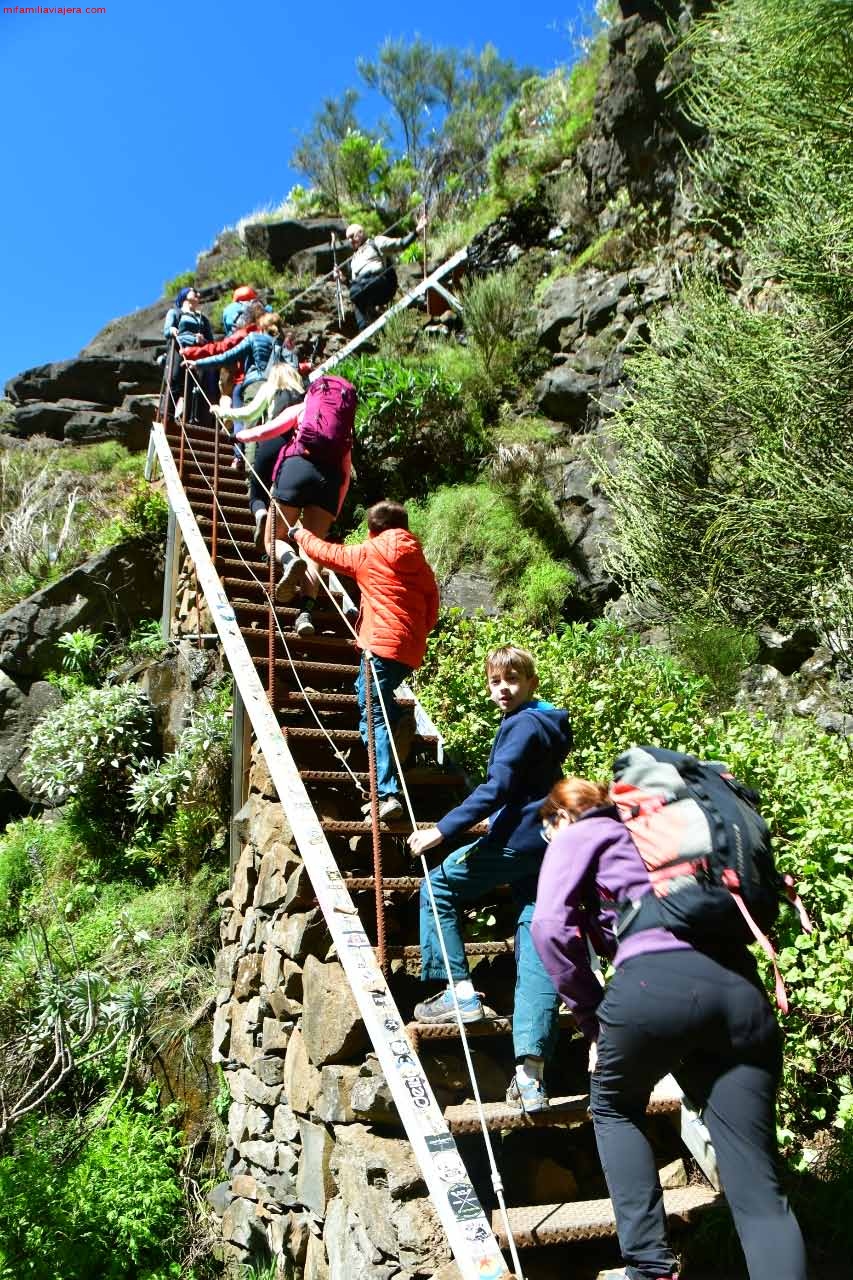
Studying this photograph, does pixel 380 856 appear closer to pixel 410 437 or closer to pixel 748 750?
pixel 748 750

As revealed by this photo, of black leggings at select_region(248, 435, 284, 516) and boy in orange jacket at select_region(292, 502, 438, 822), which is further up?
black leggings at select_region(248, 435, 284, 516)

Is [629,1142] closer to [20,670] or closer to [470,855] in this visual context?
[470,855]

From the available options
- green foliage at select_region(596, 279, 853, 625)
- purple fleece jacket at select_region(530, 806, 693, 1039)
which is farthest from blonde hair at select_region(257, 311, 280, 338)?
purple fleece jacket at select_region(530, 806, 693, 1039)

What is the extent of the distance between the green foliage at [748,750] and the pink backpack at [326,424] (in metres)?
1.91

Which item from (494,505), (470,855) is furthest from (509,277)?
(470,855)

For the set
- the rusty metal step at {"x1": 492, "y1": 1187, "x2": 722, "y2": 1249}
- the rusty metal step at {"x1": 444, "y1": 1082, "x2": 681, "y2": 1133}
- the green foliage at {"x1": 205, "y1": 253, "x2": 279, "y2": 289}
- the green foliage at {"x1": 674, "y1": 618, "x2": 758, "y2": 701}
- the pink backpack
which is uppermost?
the green foliage at {"x1": 205, "y1": 253, "x2": 279, "y2": 289}

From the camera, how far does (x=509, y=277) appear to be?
39.3ft

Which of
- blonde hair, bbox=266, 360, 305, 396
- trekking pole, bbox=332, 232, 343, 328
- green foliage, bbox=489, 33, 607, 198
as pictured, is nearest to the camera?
blonde hair, bbox=266, 360, 305, 396

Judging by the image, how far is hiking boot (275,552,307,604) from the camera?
632 cm

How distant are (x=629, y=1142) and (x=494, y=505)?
24.9 ft

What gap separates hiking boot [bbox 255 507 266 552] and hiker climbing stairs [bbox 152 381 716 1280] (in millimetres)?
126

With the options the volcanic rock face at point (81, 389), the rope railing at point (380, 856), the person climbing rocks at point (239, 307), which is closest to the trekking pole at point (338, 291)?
the volcanic rock face at point (81, 389)

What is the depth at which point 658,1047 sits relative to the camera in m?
2.41

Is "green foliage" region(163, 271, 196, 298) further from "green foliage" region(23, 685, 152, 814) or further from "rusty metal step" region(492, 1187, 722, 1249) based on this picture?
"rusty metal step" region(492, 1187, 722, 1249)
